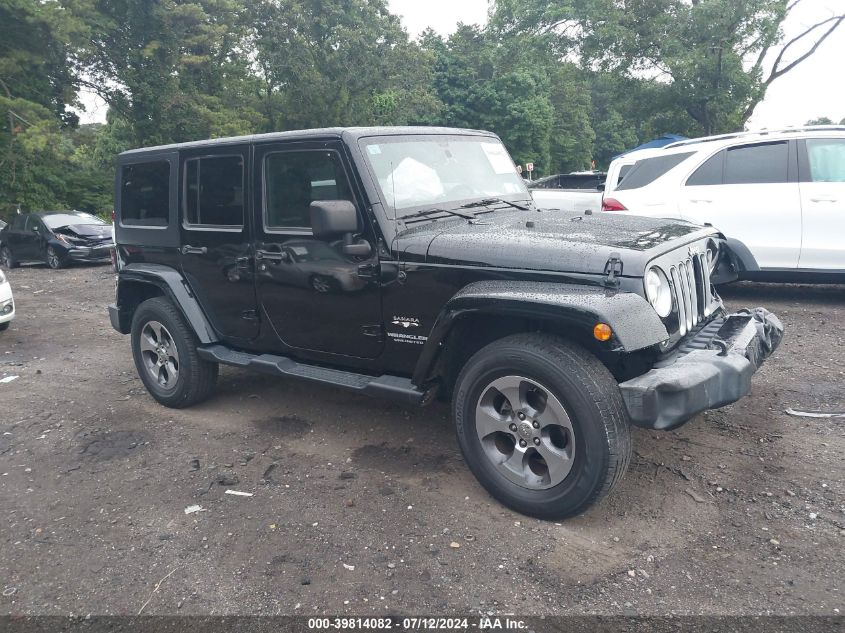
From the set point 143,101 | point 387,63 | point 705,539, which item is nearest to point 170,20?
point 143,101

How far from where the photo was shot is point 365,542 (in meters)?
3.22

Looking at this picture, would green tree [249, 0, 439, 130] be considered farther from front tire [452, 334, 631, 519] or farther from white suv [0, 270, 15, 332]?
front tire [452, 334, 631, 519]

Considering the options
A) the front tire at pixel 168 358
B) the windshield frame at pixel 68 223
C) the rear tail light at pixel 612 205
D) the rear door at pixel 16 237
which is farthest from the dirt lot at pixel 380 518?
the rear door at pixel 16 237

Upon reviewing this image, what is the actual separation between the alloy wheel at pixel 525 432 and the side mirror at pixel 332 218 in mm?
1159

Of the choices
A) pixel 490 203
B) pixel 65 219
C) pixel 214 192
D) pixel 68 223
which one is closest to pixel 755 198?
pixel 490 203

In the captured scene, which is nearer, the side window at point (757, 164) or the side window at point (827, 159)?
the side window at point (827, 159)

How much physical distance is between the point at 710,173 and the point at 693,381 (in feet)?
18.0

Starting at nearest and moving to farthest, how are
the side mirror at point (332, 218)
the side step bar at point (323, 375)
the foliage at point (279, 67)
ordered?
the side mirror at point (332, 218)
the side step bar at point (323, 375)
the foliage at point (279, 67)

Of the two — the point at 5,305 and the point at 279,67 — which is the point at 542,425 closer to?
the point at 5,305

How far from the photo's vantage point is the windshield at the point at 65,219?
1532 cm

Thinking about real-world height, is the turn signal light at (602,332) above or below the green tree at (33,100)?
below

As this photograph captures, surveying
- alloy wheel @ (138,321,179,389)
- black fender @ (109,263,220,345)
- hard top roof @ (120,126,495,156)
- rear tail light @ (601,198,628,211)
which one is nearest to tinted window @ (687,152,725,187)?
rear tail light @ (601,198,628,211)

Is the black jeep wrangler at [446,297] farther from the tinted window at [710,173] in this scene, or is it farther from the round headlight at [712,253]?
the tinted window at [710,173]

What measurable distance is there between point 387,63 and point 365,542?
2639 cm
